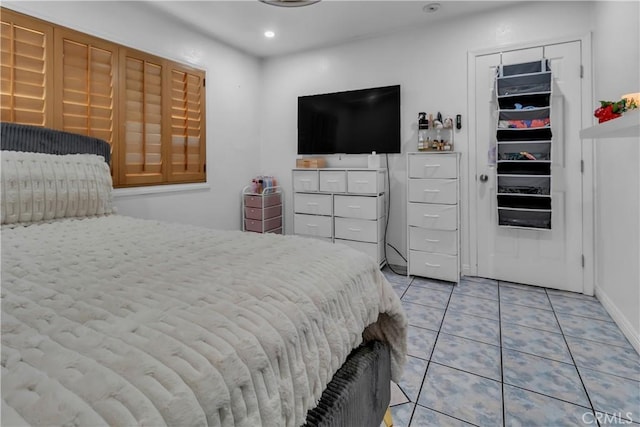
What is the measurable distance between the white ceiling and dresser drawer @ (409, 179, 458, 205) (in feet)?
5.21

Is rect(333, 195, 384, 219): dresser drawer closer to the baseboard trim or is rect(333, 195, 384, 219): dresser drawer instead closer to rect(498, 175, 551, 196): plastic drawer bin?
rect(498, 175, 551, 196): plastic drawer bin

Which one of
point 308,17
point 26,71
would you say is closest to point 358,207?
point 308,17

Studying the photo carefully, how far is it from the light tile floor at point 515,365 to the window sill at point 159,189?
7.83 feet

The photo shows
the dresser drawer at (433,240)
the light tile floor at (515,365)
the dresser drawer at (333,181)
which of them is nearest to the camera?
the light tile floor at (515,365)

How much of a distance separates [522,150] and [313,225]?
2.12 meters

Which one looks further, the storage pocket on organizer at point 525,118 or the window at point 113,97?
the storage pocket on organizer at point 525,118

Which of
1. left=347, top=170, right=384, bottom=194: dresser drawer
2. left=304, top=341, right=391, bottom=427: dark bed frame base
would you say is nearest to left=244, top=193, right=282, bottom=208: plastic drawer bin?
left=347, top=170, right=384, bottom=194: dresser drawer

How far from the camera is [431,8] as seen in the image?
3055 mm

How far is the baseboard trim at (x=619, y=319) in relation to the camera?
1946 mm

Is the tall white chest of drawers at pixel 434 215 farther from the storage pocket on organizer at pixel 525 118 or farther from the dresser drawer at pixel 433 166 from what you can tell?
the storage pocket on organizer at pixel 525 118

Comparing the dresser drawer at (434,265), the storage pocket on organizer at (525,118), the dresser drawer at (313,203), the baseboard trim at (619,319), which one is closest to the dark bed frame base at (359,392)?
the baseboard trim at (619,319)

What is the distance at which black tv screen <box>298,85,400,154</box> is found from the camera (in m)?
3.55

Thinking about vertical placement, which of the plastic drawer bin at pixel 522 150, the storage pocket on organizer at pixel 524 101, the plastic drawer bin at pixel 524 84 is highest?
the plastic drawer bin at pixel 524 84

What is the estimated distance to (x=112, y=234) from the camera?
1511 millimetres
